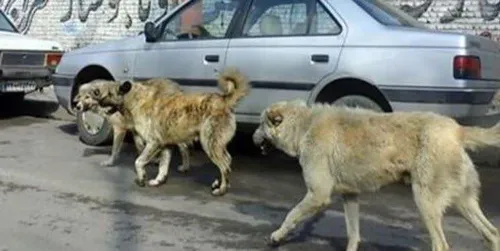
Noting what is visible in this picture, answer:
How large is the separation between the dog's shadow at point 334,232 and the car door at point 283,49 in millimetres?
1545

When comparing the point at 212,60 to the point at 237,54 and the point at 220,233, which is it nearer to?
the point at 237,54

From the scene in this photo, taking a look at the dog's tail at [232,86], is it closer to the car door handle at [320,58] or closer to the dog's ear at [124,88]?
the car door handle at [320,58]

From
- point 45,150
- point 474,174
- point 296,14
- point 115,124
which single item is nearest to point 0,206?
point 115,124

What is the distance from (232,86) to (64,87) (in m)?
3.68

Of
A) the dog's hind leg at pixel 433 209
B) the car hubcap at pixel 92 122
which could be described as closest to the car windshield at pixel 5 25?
the car hubcap at pixel 92 122

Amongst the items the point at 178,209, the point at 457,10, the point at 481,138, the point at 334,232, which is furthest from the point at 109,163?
the point at 457,10

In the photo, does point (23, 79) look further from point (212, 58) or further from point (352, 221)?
point (352, 221)

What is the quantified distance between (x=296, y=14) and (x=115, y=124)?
2.30 meters

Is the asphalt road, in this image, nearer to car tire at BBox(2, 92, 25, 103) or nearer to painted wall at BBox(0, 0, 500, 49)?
painted wall at BBox(0, 0, 500, 49)

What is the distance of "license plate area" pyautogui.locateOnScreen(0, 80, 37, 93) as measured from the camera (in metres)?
11.5

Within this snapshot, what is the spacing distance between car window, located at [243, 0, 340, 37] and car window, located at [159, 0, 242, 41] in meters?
0.33

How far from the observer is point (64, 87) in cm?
970

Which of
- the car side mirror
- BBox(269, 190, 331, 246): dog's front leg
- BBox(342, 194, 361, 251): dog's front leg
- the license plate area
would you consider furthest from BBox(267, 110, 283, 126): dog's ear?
the license plate area

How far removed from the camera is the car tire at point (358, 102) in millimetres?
7070
